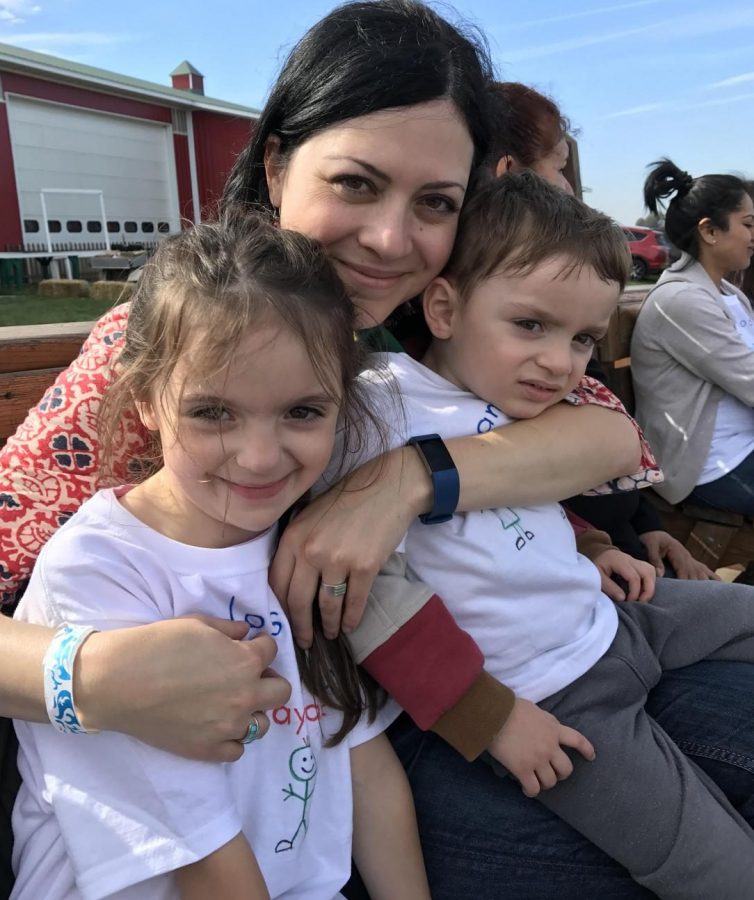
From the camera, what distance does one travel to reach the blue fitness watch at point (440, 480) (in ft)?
4.42

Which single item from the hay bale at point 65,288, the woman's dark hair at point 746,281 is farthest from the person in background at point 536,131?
the hay bale at point 65,288

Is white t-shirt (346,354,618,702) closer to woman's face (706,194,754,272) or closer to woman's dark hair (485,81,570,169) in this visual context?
woman's dark hair (485,81,570,169)

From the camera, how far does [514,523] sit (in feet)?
4.80

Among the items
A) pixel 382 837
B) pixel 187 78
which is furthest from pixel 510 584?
pixel 187 78

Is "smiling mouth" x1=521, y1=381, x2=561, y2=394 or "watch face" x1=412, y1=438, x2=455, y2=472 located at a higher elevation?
"smiling mouth" x1=521, y1=381, x2=561, y2=394

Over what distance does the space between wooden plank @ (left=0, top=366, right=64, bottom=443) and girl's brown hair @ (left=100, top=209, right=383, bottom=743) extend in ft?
1.51

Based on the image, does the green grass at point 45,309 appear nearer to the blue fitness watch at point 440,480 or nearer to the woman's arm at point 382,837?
the blue fitness watch at point 440,480

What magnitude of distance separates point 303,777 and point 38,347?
1.11m

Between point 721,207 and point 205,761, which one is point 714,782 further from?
point 721,207

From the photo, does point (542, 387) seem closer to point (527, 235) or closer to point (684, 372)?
point (527, 235)

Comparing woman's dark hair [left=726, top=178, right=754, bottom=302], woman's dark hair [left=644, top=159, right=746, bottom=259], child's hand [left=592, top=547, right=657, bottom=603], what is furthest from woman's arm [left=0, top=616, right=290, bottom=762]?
woman's dark hair [left=726, top=178, right=754, bottom=302]

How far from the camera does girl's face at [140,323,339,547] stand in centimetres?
107

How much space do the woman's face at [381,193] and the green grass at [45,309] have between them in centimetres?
779

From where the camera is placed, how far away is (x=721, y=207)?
3912 millimetres
